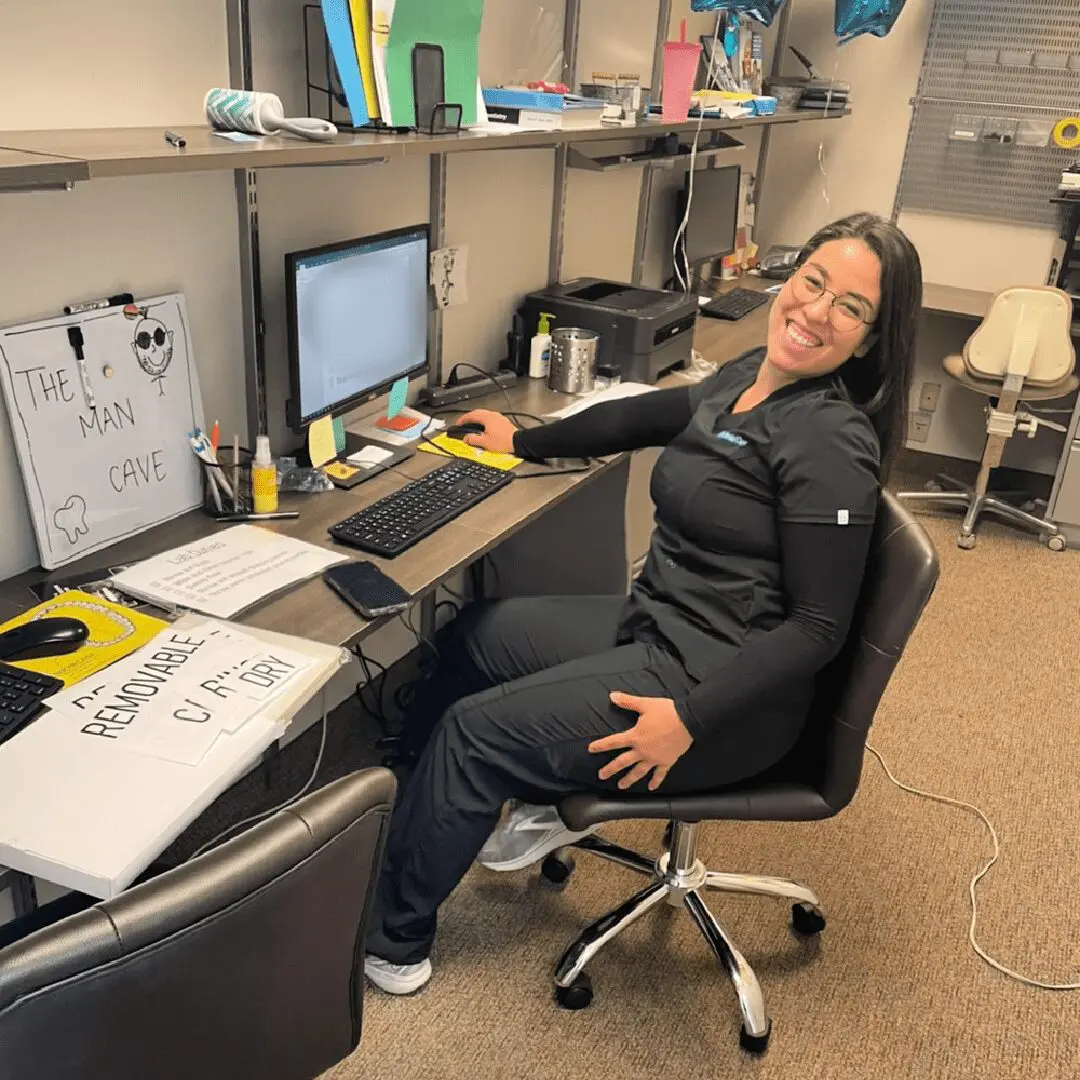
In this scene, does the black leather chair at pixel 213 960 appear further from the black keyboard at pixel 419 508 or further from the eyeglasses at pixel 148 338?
the eyeglasses at pixel 148 338

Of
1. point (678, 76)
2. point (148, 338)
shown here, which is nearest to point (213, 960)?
point (148, 338)

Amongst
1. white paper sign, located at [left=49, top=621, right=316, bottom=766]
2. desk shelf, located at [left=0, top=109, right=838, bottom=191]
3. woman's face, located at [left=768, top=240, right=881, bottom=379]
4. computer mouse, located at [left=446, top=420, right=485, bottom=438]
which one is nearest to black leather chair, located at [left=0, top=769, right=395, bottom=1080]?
white paper sign, located at [left=49, top=621, right=316, bottom=766]

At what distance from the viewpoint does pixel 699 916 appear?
74.2 inches

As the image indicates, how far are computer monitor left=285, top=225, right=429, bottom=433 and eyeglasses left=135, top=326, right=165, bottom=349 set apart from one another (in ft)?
0.74

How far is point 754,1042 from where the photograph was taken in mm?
1748

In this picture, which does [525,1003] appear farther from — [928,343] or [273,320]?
[928,343]

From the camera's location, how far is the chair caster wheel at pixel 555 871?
2.10 m

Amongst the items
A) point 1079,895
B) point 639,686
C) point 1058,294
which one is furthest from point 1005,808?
point 1058,294

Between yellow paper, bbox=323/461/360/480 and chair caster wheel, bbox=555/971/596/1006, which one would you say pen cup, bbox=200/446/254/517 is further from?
chair caster wheel, bbox=555/971/596/1006

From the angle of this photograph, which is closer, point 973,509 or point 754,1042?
point 754,1042

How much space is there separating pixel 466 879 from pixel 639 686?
70 cm

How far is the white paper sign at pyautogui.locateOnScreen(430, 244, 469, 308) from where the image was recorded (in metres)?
2.39

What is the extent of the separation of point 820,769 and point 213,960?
1080 mm

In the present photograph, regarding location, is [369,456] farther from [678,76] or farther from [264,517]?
[678,76]
